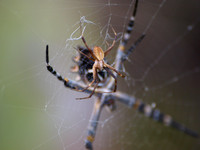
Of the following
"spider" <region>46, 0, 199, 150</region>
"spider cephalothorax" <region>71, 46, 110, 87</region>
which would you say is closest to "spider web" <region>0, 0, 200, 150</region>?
"spider" <region>46, 0, 199, 150</region>

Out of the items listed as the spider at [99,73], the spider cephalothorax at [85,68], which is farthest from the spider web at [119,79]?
the spider cephalothorax at [85,68]

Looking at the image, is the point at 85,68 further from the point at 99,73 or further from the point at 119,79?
the point at 119,79

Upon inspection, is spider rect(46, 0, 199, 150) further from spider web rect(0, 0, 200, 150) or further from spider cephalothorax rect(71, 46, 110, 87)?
spider web rect(0, 0, 200, 150)

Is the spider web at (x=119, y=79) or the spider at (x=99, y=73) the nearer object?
the spider at (x=99, y=73)

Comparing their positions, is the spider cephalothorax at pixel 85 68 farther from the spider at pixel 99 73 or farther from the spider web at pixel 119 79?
the spider web at pixel 119 79

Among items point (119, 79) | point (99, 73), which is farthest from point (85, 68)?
point (119, 79)

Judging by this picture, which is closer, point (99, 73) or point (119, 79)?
point (99, 73)

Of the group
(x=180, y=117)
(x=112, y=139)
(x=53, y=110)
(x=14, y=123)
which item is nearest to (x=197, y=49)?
(x=180, y=117)

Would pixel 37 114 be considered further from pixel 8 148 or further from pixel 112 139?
pixel 112 139
